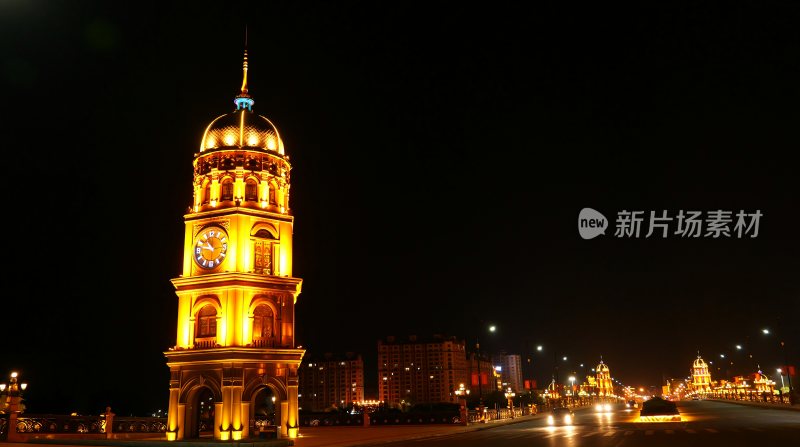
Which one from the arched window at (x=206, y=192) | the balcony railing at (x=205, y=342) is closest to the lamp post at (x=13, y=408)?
the balcony railing at (x=205, y=342)

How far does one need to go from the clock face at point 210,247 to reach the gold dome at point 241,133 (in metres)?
6.43

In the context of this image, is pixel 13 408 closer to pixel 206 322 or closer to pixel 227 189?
pixel 206 322

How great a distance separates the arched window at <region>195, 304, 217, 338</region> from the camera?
147 feet

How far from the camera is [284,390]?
44.8 metres

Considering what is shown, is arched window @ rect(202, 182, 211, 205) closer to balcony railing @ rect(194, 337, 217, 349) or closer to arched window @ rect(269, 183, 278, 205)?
arched window @ rect(269, 183, 278, 205)

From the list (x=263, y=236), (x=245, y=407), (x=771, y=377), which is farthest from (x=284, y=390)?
(x=771, y=377)

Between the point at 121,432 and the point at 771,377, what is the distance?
618 ft

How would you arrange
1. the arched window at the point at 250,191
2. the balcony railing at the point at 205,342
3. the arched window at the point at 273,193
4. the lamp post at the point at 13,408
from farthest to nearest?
the arched window at the point at 273,193, the arched window at the point at 250,191, the balcony railing at the point at 205,342, the lamp post at the point at 13,408

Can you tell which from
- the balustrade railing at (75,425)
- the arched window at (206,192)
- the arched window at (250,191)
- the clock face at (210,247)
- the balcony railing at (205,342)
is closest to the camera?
the balustrade railing at (75,425)

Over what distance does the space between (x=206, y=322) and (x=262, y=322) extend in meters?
3.56

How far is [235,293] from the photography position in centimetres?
4419

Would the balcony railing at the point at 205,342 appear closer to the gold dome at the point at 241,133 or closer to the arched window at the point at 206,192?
the arched window at the point at 206,192

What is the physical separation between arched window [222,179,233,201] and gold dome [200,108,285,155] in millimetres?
2574

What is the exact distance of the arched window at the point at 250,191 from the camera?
157 ft
